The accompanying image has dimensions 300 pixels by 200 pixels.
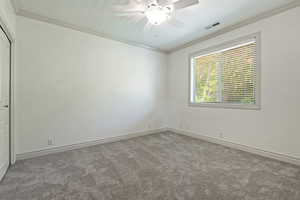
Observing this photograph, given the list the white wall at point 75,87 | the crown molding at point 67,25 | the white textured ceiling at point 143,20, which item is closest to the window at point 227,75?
the white textured ceiling at point 143,20

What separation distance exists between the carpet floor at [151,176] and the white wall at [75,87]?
1.81 ft

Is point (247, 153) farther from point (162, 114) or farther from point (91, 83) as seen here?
point (91, 83)

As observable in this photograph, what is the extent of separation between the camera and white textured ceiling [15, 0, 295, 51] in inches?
93.7

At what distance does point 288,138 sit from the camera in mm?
2424

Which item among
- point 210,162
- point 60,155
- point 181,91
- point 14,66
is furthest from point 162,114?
point 14,66

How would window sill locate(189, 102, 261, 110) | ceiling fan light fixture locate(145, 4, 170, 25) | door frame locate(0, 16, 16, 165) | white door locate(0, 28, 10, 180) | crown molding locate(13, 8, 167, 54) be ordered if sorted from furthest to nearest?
window sill locate(189, 102, 261, 110)
crown molding locate(13, 8, 167, 54)
door frame locate(0, 16, 16, 165)
ceiling fan light fixture locate(145, 4, 170, 25)
white door locate(0, 28, 10, 180)

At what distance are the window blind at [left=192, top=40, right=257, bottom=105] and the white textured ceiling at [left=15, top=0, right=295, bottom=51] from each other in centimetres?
62

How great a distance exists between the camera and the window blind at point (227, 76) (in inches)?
116

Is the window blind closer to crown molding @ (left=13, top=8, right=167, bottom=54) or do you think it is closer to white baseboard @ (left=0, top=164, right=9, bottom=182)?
crown molding @ (left=13, top=8, right=167, bottom=54)

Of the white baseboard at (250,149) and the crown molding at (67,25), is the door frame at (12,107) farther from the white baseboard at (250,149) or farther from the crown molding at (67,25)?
the white baseboard at (250,149)

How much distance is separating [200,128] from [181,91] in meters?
1.26

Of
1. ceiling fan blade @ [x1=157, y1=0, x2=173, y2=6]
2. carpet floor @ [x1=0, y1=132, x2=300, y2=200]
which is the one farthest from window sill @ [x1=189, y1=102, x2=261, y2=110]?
ceiling fan blade @ [x1=157, y1=0, x2=173, y2=6]

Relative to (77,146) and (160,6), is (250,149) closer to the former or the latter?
(160,6)

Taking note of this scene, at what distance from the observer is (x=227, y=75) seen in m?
3.36
